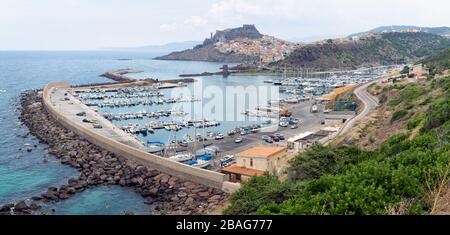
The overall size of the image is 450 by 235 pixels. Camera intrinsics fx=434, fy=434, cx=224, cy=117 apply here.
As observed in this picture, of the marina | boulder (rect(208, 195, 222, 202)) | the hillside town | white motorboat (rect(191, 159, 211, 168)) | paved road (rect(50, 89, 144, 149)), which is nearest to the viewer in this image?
boulder (rect(208, 195, 222, 202))

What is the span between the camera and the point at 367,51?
60.1 m

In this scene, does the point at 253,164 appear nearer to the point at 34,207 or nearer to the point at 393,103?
the point at 34,207

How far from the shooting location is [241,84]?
130 ft

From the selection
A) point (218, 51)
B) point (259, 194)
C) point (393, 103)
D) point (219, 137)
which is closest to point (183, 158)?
point (219, 137)

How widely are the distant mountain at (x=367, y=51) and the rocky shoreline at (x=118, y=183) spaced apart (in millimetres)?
39743

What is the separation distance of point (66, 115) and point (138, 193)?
11432 mm

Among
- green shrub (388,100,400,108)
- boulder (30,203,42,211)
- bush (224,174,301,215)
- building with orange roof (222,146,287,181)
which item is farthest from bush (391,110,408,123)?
boulder (30,203,42,211)

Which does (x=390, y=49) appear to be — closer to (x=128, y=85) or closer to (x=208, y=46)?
(x=208, y=46)

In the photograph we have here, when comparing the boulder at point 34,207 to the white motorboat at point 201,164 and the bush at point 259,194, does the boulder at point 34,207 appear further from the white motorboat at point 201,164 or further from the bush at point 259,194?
the bush at point 259,194

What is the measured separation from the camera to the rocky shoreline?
1020 cm

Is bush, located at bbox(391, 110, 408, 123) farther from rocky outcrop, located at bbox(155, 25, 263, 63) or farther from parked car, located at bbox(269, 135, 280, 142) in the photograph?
rocky outcrop, located at bbox(155, 25, 263, 63)

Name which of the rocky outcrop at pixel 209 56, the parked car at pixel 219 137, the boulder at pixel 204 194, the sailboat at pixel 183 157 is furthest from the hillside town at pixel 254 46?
the boulder at pixel 204 194

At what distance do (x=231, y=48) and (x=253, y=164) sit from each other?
218 feet

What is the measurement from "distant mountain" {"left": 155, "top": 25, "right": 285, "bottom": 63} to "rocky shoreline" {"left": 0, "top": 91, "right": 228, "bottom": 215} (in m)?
54.7
